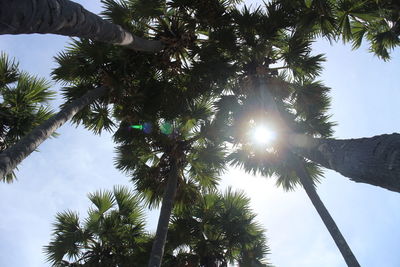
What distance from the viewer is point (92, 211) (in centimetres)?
1000

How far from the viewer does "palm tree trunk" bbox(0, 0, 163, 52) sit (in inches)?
97.3

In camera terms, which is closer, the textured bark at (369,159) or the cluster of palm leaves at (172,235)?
the textured bark at (369,159)

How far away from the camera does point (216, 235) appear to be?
1010 centimetres

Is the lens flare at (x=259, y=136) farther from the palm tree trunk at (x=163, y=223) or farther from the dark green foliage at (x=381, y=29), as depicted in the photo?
the dark green foliage at (x=381, y=29)

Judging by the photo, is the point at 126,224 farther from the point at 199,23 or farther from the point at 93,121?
the point at 199,23

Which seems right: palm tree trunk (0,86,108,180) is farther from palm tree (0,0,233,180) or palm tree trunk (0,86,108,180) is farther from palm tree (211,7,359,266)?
palm tree (211,7,359,266)

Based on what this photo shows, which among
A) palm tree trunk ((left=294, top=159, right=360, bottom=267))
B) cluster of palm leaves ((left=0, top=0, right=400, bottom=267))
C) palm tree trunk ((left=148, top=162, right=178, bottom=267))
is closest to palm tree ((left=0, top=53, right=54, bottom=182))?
cluster of palm leaves ((left=0, top=0, right=400, bottom=267))

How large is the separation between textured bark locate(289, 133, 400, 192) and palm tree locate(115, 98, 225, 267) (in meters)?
5.59

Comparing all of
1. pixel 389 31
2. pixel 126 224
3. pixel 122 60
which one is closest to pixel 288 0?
pixel 122 60

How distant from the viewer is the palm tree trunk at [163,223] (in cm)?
722

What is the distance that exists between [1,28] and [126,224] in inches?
337

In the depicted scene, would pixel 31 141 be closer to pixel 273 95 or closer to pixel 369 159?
Answer: pixel 369 159

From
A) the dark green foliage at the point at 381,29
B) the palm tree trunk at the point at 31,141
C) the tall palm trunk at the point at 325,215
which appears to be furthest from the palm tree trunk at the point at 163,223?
the dark green foliage at the point at 381,29

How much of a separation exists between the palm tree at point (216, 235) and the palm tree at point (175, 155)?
1.76 feet
